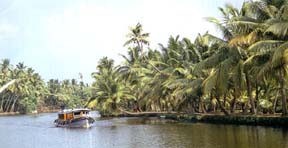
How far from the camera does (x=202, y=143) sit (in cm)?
2072

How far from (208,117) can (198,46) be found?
9143 millimetres

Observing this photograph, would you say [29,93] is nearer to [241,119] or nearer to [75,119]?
[75,119]

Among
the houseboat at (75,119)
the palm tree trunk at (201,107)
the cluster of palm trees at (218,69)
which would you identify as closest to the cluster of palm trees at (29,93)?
the cluster of palm trees at (218,69)

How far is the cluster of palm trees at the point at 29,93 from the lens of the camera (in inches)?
3511

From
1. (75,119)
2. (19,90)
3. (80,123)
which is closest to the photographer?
(80,123)

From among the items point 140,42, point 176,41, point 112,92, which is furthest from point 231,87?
point 140,42

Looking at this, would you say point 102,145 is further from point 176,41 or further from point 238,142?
point 176,41

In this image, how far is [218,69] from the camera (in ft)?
94.4

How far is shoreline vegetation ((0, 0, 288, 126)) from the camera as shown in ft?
81.7

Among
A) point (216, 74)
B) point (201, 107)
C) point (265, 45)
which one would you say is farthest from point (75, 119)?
point (265, 45)

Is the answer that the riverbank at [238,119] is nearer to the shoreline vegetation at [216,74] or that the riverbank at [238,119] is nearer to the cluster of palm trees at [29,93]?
the shoreline vegetation at [216,74]

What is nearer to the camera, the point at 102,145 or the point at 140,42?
the point at 102,145

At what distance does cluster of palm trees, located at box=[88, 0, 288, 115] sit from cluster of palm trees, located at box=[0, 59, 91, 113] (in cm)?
2723

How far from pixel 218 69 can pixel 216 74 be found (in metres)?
0.39
